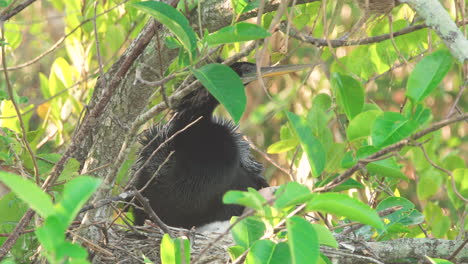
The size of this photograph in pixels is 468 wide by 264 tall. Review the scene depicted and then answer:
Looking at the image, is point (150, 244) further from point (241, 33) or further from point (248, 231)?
point (241, 33)

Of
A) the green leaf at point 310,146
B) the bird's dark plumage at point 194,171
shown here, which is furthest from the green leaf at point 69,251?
the bird's dark plumage at point 194,171

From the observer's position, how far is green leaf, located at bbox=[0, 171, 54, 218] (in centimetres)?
101

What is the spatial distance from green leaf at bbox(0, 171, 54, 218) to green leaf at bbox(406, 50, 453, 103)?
0.88 meters

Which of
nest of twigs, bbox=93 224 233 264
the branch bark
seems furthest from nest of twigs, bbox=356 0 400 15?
nest of twigs, bbox=93 224 233 264

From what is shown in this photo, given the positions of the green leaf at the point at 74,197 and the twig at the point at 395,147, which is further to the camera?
the twig at the point at 395,147

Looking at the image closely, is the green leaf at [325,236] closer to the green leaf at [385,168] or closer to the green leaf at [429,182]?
the green leaf at [385,168]

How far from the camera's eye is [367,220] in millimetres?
1258

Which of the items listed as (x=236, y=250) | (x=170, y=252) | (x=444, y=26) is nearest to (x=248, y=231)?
(x=236, y=250)

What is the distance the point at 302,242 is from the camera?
1174mm

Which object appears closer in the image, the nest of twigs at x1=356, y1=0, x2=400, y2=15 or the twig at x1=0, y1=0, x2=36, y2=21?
the nest of twigs at x1=356, y1=0, x2=400, y2=15

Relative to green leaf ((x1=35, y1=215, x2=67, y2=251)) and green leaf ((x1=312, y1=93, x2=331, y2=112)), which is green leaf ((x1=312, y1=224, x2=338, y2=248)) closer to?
green leaf ((x1=35, y1=215, x2=67, y2=251))

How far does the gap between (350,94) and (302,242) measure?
0.63 m

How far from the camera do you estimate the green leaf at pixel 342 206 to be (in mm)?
1220

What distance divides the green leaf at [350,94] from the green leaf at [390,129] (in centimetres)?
19
